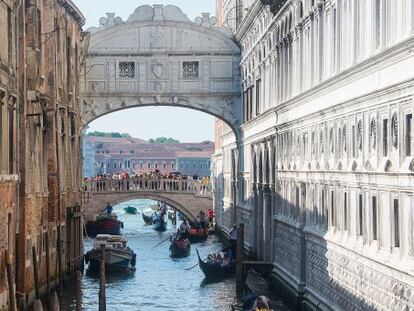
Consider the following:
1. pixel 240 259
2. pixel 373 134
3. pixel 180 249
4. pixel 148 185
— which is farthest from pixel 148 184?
pixel 373 134

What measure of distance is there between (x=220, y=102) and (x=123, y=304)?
898 cm

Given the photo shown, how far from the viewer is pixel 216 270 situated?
24125mm

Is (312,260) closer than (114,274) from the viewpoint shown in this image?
Yes

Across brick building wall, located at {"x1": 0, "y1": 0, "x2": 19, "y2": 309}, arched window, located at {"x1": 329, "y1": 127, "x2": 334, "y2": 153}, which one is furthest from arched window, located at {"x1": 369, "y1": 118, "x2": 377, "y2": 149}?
brick building wall, located at {"x1": 0, "y1": 0, "x2": 19, "y2": 309}

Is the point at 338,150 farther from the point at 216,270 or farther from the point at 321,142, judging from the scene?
the point at 216,270

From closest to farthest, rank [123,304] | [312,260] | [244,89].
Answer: [312,260]
[123,304]
[244,89]

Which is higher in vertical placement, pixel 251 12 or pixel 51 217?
pixel 251 12

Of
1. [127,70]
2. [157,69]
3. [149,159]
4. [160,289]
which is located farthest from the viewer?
[149,159]

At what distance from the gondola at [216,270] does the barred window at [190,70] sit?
20.7 ft

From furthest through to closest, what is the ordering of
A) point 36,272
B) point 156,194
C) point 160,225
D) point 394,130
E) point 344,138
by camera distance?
1. point 160,225
2. point 156,194
3. point 36,272
4. point 344,138
5. point 394,130

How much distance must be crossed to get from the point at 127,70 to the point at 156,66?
78cm

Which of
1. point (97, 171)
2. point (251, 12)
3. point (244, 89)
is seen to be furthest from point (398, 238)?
point (97, 171)

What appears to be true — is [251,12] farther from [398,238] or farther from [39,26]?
[398,238]

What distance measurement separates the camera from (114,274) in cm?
2636
